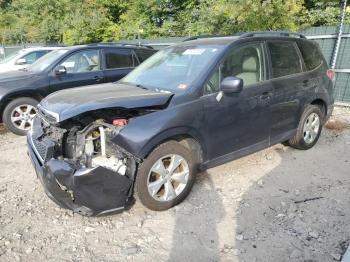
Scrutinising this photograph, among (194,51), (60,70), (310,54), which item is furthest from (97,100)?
(60,70)

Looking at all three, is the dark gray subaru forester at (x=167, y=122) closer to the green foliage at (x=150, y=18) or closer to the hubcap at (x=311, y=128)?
the hubcap at (x=311, y=128)

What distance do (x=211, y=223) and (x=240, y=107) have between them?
1.44 meters

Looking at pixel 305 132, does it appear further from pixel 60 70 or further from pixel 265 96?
pixel 60 70

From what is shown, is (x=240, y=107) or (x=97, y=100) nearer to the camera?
(x=97, y=100)

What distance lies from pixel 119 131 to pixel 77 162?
1.70ft

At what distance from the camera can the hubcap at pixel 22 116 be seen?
6341 millimetres

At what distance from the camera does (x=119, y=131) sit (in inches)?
126

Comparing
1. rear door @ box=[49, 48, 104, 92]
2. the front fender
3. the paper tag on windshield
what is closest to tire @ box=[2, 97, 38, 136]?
rear door @ box=[49, 48, 104, 92]

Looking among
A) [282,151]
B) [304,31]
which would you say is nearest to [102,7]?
[304,31]

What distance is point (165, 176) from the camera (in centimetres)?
349

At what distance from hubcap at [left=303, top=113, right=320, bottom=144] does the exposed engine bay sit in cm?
302

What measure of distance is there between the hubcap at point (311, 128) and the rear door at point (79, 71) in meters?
4.34

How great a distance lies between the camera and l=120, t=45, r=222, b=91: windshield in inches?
150

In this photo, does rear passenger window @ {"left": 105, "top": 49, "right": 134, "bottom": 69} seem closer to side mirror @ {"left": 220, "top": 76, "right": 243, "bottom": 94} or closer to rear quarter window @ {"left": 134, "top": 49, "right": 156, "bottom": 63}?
rear quarter window @ {"left": 134, "top": 49, "right": 156, "bottom": 63}
